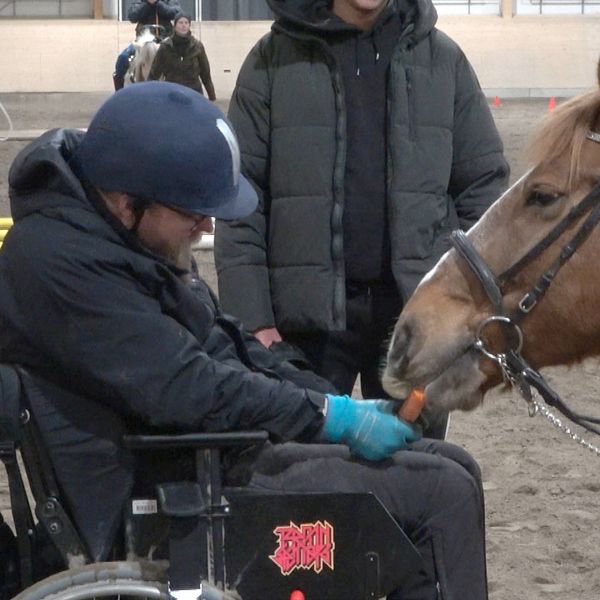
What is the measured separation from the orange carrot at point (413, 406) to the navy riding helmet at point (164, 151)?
478 mm

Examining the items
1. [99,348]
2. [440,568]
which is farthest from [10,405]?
[440,568]

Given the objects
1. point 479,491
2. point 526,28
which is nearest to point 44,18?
point 526,28

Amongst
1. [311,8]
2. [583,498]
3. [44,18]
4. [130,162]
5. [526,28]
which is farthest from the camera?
[44,18]

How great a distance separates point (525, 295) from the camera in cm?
242

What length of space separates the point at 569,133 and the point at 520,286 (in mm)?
296

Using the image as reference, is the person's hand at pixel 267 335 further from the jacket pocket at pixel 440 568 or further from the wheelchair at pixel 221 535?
the jacket pocket at pixel 440 568

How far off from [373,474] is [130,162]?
29.0 inches

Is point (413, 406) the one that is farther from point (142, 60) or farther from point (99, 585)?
point (142, 60)

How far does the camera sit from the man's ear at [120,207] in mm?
2418

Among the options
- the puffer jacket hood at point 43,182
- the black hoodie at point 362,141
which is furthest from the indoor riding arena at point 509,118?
the puffer jacket hood at point 43,182

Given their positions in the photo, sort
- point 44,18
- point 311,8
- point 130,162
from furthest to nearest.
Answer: point 44,18 → point 311,8 → point 130,162

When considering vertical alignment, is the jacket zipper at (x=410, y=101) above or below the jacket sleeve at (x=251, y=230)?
above

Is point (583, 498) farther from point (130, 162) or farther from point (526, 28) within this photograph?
point (526, 28)

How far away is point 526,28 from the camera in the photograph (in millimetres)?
21156
